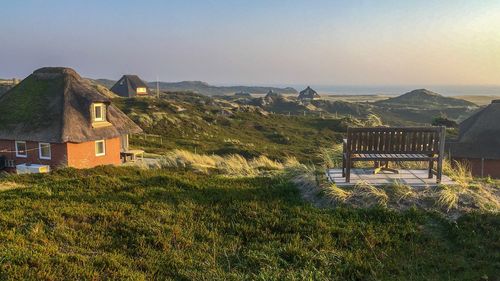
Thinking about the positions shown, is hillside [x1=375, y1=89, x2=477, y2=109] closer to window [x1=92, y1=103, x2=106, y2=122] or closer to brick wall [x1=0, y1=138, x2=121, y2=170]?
window [x1=92, y1=103, x2=106, y2=122]

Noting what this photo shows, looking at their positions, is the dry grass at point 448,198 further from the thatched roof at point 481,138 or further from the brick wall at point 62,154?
the thatched roof at point 481,138

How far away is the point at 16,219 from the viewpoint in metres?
8.04

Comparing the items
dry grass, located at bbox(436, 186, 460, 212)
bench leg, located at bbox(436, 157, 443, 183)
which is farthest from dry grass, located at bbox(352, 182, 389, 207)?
bench leg, located at bbox(436, 157, 443, 183)

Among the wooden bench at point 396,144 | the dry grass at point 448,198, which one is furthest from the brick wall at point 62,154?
the dry grass at point 448,198

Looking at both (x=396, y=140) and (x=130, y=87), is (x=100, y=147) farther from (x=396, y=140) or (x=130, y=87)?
(x=130, y=87)

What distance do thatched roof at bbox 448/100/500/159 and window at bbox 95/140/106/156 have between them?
87.3 ft

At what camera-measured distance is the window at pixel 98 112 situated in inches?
1002

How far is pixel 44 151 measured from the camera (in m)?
24.0

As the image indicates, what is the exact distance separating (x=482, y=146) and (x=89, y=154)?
3037 cm

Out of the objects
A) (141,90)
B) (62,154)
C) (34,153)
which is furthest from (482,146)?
(141,90)

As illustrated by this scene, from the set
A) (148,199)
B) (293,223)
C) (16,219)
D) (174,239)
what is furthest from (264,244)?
(16,219)

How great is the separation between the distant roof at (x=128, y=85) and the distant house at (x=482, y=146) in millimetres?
78018

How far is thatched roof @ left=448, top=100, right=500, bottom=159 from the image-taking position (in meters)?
32.9

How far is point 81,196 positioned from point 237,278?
5855 mm
